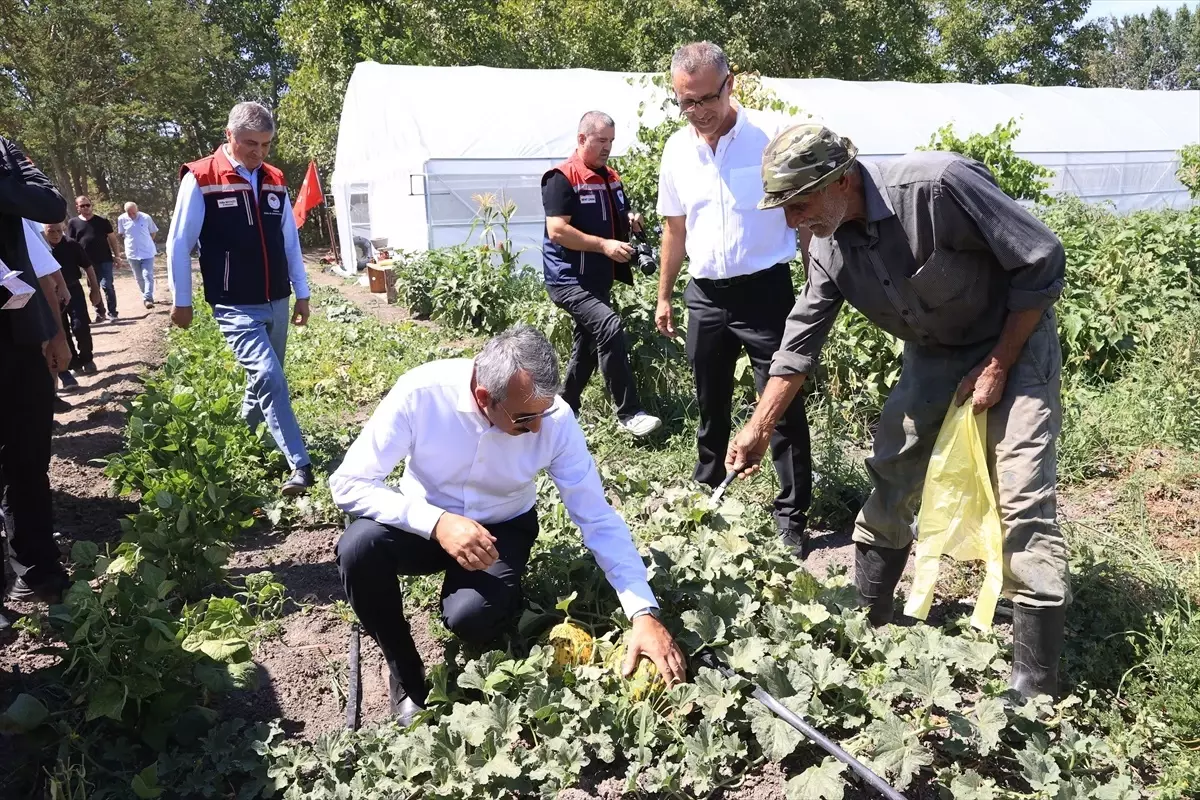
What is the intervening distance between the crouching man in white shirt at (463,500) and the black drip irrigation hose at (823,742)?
0.89 feet

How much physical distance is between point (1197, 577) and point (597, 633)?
6.98ft

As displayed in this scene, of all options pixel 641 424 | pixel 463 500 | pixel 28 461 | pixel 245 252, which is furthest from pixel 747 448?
pixel 245 252

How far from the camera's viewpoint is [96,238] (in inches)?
495

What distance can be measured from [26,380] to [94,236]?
1040 centimetres

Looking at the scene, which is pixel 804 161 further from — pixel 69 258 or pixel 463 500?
pixel 69 258

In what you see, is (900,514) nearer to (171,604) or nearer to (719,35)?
(171,604)

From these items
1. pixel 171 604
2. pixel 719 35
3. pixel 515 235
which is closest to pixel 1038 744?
pixel 171 604

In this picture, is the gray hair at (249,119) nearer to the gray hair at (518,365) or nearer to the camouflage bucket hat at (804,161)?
the gray hair at (518,365)

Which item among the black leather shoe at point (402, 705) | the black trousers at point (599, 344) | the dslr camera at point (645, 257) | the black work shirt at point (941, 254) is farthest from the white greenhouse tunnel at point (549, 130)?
the black leather shoe at point (402, 705)

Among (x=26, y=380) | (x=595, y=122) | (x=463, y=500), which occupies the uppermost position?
(x=595, y=122)

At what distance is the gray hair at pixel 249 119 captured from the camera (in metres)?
4.63

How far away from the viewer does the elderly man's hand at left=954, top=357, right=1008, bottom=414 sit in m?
2.68

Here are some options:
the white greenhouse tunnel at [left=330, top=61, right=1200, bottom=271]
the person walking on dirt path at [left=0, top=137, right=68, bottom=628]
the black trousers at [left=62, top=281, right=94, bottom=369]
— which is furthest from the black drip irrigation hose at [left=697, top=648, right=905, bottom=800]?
the white greenhouse tunnel at [left=330, top=61, right=1200, bottom=271]

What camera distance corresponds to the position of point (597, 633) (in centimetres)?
322
